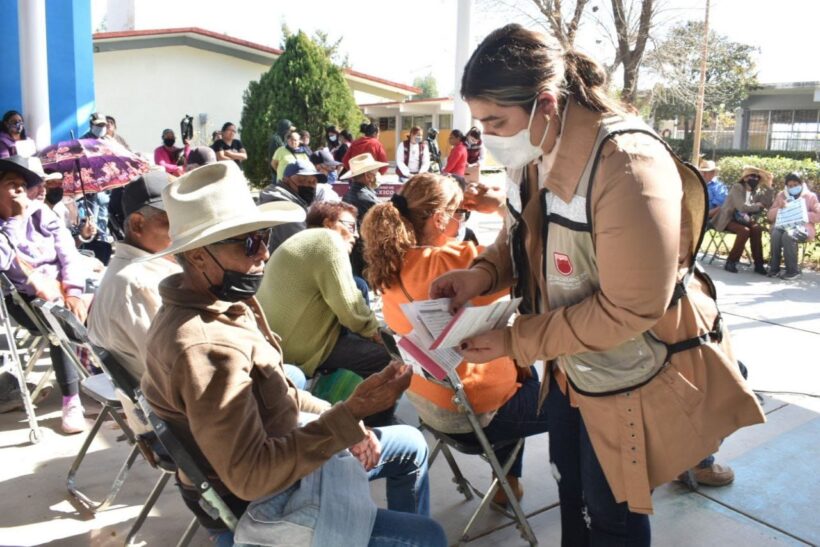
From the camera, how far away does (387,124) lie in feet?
136

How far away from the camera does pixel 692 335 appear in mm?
1811

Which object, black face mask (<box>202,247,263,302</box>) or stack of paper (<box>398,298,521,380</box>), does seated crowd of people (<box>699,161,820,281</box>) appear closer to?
stack of paper (<box>398,298,521,380</box>)

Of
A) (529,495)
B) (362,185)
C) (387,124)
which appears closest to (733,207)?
(362,185)

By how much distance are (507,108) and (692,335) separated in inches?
30.9

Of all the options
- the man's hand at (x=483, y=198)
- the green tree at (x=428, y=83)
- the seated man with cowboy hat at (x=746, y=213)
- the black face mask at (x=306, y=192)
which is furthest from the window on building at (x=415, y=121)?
the green tree at (x=428, y=83)

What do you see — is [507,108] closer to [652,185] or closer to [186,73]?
[652,185]

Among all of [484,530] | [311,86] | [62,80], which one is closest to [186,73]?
[311,86]

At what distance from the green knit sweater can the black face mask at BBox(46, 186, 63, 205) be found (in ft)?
10.8

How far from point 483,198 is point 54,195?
408 cm

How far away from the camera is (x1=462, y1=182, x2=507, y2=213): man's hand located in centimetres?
362

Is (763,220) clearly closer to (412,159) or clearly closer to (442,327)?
(412,159)

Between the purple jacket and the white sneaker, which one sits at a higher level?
the purple jacket

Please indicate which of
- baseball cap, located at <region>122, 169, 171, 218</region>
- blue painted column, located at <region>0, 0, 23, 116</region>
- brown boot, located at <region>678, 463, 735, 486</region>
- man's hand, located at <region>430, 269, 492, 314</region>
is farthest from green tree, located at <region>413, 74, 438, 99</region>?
man's hand, located at <region>430, 269, 492, 314</region>

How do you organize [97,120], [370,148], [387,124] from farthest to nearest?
[387,124] < [370,148] < [97,120]
